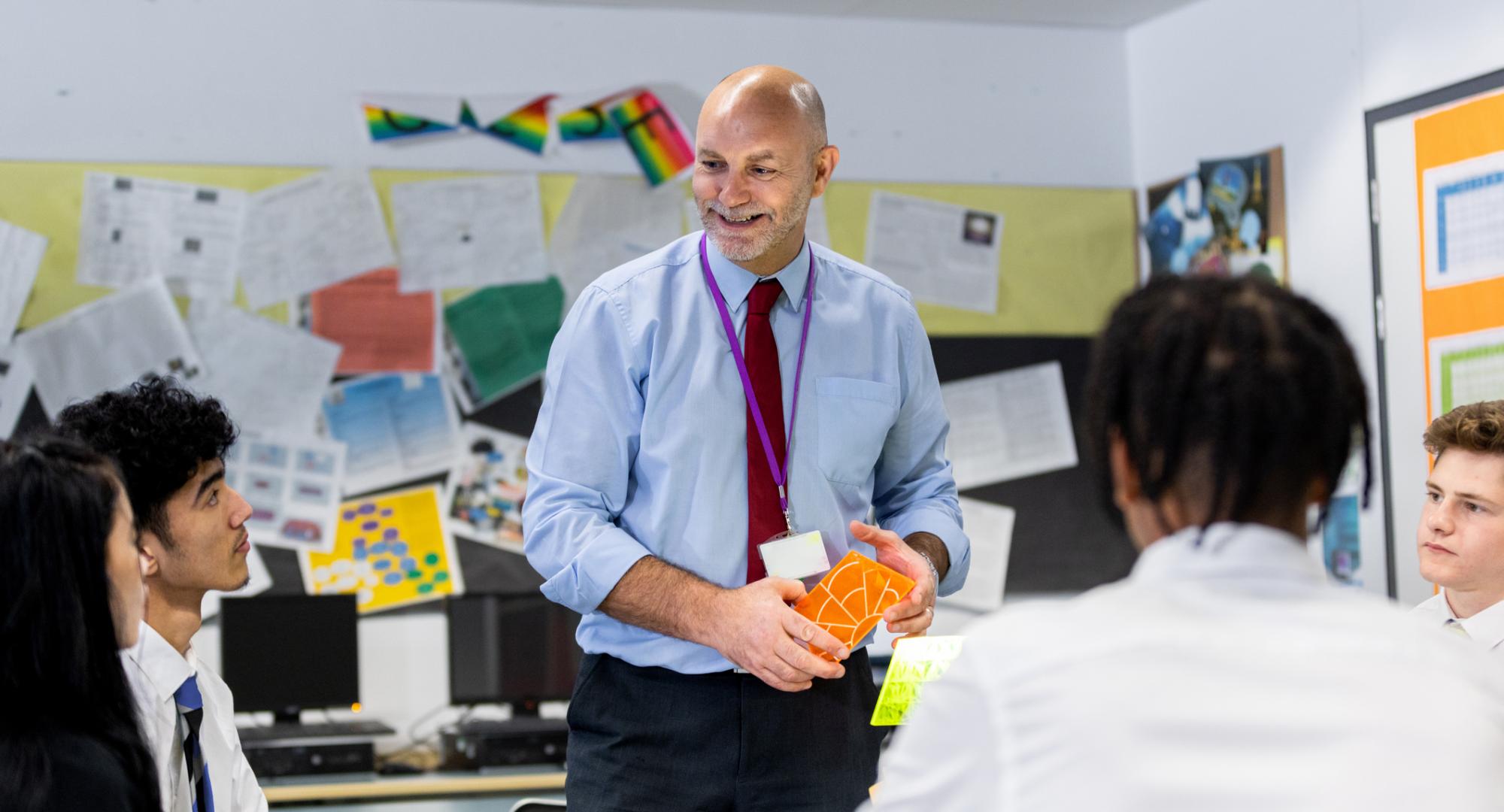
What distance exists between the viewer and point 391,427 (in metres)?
3.97

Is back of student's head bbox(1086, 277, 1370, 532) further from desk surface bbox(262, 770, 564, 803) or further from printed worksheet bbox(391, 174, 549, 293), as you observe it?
printed worksheet bbox(391, 174, 549, 293)

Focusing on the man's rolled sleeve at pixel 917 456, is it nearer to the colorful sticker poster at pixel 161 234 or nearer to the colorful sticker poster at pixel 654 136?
the colorful sticker poster at pixel 654 136

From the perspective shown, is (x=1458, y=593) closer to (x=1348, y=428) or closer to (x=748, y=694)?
(x=748, y=694)

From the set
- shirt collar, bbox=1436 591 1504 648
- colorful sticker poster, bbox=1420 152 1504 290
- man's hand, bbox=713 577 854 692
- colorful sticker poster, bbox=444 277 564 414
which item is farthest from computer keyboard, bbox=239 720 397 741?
colorful sticker poster, bbox=1420 152 1504 290

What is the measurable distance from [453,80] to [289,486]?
1.24 m

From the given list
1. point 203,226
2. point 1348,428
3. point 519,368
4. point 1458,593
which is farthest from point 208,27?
point 1348,428

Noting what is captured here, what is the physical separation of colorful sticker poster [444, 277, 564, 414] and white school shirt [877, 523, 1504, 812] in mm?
3257

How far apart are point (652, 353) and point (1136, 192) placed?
10.4 ft

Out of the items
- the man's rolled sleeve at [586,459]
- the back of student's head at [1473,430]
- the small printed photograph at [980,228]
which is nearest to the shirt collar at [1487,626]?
the back of student's head at [1473,430]

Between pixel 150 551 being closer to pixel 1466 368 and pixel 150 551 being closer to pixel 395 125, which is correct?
pixel 395 125

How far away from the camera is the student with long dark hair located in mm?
1224

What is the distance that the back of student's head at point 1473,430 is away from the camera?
2359mm

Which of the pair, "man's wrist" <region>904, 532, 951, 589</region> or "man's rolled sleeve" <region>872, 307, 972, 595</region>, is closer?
"man's wrist" <region>904, 532, 951, 589</region>

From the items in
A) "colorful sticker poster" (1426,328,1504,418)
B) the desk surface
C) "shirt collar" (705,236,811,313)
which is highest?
"shirt collar" (705,236,811,313)
